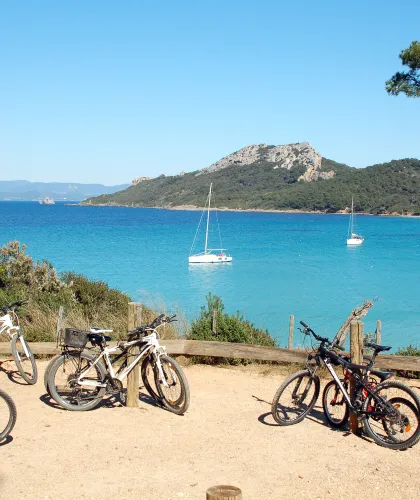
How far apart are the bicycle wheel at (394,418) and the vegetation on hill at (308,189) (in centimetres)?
14337

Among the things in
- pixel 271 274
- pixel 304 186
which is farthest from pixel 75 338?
pixel 304 186

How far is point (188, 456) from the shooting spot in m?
5.53

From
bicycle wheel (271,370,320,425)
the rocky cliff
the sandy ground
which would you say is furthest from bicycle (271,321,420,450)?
the rocky cliff

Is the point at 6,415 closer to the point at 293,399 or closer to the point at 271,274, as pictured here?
the point at 293,399

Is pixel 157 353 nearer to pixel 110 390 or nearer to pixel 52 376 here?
pixel 110 390

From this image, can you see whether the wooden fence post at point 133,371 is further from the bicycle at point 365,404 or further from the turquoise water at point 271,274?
the turquoise water at point 271,274

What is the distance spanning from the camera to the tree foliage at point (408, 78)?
527 inches

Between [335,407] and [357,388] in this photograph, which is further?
[335,407]

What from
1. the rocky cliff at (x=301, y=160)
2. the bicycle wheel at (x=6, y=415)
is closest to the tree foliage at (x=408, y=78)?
the bicycle wheel at (x=6, y=415)

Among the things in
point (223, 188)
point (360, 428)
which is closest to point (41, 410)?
point (360, 428)

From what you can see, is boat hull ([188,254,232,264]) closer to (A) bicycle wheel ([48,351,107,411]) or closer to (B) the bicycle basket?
(A) bicycle wheel ([48,351,107,411])

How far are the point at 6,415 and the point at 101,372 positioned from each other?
1.25 metres

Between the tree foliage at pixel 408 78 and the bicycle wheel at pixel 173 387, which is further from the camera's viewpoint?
the tree foliage at pixel 408 78

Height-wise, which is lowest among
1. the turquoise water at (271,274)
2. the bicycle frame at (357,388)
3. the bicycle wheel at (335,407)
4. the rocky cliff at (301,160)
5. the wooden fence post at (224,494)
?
the turquoise water at (271,274)
